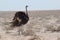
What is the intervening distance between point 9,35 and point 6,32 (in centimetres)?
158

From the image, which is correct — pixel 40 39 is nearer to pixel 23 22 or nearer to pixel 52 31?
pixel 52 31

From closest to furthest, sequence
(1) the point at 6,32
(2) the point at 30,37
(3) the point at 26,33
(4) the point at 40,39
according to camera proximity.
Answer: (4) the point at 40,39, (2) the point at 30,37, (3) the point at 26,33, (1) the point at 6,32

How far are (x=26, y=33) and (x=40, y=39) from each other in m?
3.30

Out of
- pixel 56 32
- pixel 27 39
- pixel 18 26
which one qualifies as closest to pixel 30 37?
pixel 27 39

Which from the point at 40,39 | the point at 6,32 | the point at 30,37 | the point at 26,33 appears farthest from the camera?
the point at 6,32

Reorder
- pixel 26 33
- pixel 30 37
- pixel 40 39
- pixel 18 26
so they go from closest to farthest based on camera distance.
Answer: pixel 40 39 < pixel 30 37 < pixel 26 33 < pixel 18 26

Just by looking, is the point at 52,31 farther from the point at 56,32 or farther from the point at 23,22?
the point at 23,22

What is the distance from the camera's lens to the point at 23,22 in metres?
28.1

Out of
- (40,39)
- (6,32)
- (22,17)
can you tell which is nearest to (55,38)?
(40,39)

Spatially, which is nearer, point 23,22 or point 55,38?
point 55,38

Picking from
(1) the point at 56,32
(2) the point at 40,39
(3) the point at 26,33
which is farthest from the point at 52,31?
(2) the point at 40,39

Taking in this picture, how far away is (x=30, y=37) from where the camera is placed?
21.6 m

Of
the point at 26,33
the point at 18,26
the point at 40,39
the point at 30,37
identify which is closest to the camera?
the point at 40,39

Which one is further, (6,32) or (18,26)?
(18,26)
